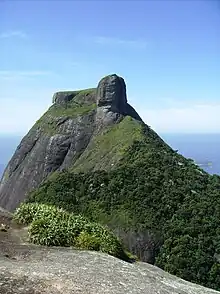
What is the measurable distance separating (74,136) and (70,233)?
7366 cm

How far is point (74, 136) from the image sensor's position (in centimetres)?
8625

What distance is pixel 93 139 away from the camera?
8319 centimetres

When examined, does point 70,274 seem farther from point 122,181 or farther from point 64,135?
point 64,135

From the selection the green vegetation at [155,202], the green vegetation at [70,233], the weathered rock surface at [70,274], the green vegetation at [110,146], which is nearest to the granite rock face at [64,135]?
the green vegetation at [110,146]

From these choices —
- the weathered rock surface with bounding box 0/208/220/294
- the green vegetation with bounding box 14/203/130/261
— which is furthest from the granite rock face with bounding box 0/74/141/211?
the weathered rock surface with bounding box 0/208/220/294

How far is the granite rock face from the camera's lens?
8481cm

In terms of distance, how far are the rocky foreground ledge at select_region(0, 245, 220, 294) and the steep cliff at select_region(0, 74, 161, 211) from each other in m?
63.3

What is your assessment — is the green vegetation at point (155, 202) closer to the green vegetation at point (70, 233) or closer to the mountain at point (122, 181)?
the mountain at point (122, 181)

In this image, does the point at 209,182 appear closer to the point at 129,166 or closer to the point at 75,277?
the point at 129,166

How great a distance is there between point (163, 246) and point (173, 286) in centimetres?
4105

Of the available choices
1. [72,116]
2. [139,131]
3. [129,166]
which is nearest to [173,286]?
[129,166]

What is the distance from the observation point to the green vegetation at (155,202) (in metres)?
50.0

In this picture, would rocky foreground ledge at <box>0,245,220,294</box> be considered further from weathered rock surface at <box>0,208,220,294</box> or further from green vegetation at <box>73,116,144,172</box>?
green vegetation at <box>73,116,144,172</box>

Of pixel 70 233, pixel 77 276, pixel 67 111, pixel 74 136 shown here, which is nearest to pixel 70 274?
pixel 77 276
